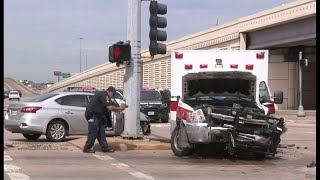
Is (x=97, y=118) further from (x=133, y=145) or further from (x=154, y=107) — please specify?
(x=154, y=107)

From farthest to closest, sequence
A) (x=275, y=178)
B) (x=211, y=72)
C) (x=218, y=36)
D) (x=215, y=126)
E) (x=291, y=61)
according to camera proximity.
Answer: (x=218, y=36) < (x=291, y=61) < (x=211, y=72) < (x=215, y=126) < (x=275, y=178)

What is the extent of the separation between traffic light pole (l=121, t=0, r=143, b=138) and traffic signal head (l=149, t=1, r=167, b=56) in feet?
1.98

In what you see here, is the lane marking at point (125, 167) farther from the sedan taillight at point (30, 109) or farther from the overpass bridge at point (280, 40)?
the overpass bridge at point (280, 40)

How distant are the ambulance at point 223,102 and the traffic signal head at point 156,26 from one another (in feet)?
2.78

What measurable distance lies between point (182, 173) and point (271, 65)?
35748mm

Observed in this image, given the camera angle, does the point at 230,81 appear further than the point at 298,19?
No


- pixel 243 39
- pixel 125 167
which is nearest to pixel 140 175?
pixel 125 167

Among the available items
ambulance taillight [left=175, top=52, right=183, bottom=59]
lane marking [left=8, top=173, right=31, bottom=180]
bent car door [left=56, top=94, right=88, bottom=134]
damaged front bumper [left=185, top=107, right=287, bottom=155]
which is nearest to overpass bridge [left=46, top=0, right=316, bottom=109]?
bent car door [left=56, top=94, right=88, bottom=134]

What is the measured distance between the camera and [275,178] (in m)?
9.99

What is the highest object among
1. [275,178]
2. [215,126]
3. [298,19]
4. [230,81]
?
[298,19]

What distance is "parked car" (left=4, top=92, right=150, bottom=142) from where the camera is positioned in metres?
15.6

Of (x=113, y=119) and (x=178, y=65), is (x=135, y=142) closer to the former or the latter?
(x=113, y=119)

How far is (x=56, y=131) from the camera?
15906 mm

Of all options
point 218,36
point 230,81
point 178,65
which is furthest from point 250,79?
point 218,36
